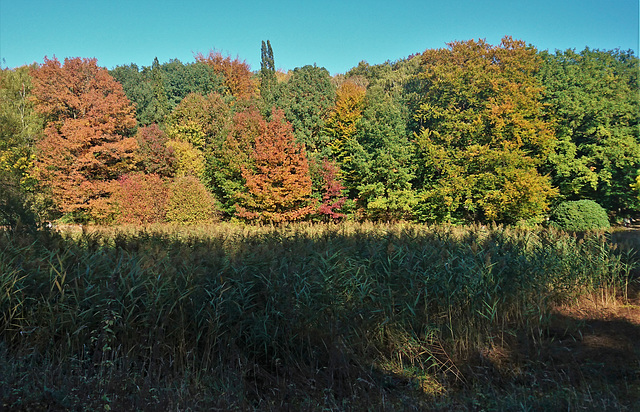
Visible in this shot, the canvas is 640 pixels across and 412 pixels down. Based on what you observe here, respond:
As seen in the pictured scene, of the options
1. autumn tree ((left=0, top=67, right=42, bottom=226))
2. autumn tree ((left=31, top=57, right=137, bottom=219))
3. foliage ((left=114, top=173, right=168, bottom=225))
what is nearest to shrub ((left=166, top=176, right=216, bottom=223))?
foliage ((left=114, top=173, right=168, bottom=225))

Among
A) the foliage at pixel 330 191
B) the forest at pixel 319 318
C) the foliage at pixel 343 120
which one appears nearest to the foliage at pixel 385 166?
the foliage at pixel 330 191

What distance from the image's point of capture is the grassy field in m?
3.72

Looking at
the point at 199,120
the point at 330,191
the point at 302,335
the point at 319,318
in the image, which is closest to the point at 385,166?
the point at 330,191

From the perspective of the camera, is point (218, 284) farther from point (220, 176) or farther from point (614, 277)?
point (220, 176)

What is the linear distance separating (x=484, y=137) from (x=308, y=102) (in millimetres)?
10806

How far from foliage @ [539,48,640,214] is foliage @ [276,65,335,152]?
1248cm

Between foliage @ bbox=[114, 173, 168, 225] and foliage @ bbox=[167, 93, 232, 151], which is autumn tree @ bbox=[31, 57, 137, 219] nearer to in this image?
foliage @ bbox=[114, 173, 168, 225]

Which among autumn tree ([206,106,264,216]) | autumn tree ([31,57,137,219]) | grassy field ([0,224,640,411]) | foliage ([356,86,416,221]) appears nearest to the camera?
grassy field ([0,224,640,411])

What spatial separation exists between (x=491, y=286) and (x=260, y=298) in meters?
3.04

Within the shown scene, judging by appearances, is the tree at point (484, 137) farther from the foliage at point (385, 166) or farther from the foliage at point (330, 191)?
the foliage at point (330, 191)

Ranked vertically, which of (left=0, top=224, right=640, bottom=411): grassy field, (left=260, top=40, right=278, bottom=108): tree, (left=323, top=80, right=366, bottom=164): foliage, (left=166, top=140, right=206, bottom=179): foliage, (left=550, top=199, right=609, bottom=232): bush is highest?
(left=260, top=40, right=278, bottom=108): tree

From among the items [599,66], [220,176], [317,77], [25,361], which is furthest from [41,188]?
[599,66]

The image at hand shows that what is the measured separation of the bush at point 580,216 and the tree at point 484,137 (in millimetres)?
989

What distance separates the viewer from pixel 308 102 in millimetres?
27406
